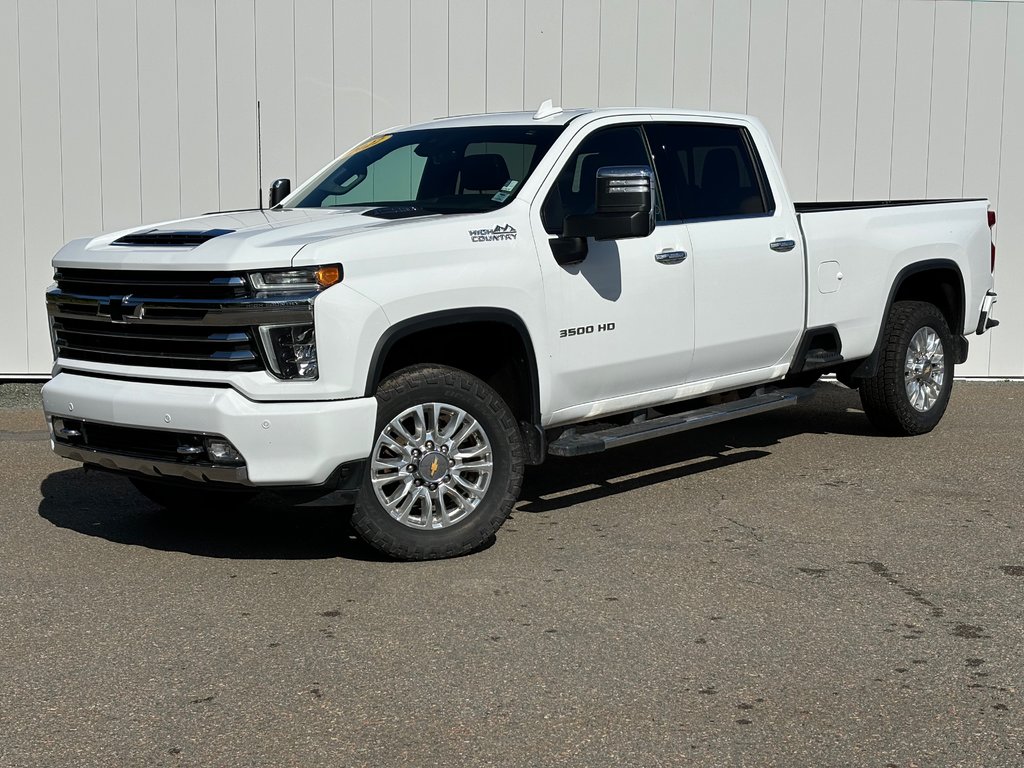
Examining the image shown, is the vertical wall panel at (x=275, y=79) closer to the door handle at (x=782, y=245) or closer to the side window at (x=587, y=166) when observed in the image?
the side window at (x=587, y=166)

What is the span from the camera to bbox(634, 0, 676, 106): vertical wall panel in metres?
10.8

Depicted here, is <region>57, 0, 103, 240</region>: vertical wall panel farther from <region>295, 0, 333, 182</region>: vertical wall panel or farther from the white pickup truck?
the white pickup truck

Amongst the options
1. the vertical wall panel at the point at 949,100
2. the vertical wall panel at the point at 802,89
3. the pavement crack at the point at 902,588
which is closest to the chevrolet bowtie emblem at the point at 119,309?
the pavement crack at the point at 902,588

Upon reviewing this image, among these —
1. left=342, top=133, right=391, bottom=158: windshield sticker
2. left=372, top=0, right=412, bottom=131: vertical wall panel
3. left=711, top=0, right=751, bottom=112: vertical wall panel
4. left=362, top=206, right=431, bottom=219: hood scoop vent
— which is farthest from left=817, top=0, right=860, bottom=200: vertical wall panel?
left=362, top=206, right=431, bottom=219: hood scoop vent

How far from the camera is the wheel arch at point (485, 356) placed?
548cm

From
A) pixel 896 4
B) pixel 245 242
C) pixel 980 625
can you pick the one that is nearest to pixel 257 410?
pixel 245 242

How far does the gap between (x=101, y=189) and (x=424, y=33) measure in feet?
9.44

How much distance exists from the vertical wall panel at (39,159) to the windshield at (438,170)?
13.9 feet

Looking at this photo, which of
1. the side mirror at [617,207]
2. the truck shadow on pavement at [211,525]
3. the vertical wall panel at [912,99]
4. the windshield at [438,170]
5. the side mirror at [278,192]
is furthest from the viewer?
the vertical wall panel at [912,99]

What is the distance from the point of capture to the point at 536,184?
616 cm

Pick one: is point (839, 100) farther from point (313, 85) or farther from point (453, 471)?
point (453, 471)

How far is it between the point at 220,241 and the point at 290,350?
0.59m

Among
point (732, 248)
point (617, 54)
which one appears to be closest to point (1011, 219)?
point (617, 54)

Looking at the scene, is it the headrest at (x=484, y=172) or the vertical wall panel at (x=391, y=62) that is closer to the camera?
the headrest at (x=484, y=172)
